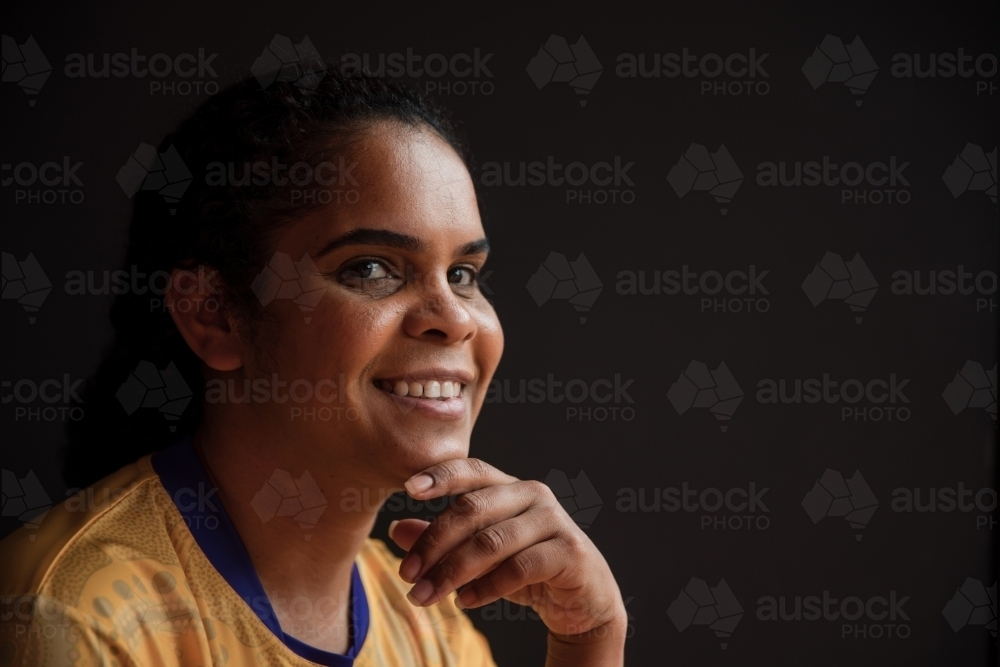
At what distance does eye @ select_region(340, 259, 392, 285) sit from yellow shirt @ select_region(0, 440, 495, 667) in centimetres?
36

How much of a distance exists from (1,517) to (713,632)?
1.42 m

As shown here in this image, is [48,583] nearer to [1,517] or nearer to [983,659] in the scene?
[1,517]

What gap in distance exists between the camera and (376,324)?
1186 mm

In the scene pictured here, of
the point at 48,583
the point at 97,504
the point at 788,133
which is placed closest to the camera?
the point at 48,583

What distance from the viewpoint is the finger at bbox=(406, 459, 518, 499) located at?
1172mm

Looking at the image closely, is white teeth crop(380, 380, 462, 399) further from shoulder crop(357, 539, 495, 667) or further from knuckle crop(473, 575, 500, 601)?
shoulder crop(357, 539, 495, 667)

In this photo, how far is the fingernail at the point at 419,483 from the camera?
1.15 meters

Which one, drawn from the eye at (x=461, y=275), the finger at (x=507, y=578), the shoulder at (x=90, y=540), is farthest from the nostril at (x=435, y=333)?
the shoulder at (x=90, y=540)

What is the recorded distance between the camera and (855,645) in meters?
1.74

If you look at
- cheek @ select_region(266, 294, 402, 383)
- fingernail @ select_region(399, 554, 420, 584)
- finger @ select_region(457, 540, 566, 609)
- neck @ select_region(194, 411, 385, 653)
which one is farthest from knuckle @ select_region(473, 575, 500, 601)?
cheek @ select_region(266, 294, 402, 383)

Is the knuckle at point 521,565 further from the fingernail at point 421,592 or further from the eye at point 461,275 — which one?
the eye at point 461,275

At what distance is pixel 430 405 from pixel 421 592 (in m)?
0.26

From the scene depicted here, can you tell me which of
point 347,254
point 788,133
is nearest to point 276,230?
point 347,254

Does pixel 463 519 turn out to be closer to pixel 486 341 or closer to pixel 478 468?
pixel 478 468
